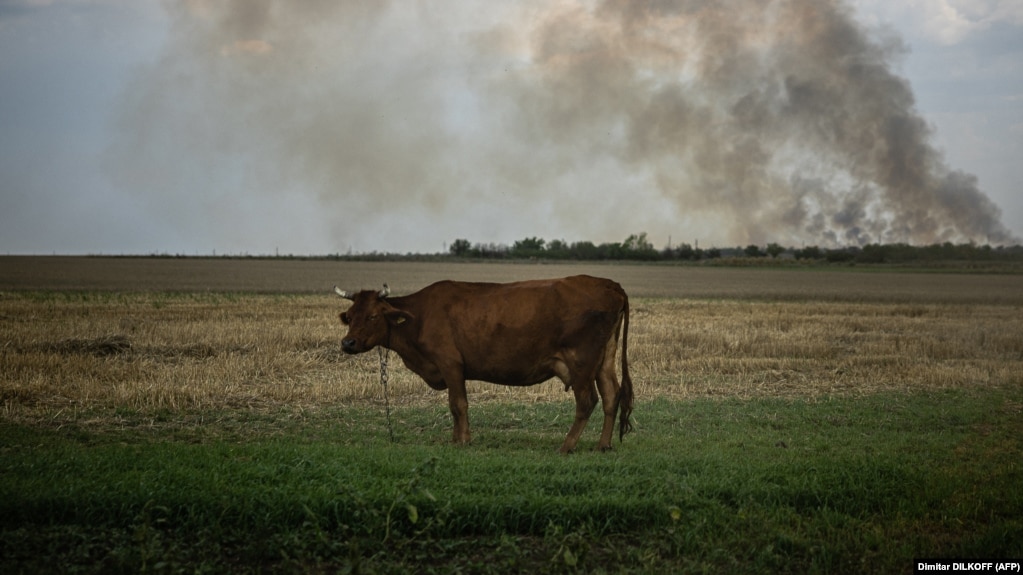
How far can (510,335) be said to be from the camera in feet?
38.6

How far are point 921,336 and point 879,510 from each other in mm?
21235

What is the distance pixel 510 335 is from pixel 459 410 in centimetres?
129

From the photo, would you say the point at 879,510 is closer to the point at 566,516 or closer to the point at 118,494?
the point at 566,516

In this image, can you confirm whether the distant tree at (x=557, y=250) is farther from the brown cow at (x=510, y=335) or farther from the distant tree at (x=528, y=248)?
the brown cow at (x=510, y=335)

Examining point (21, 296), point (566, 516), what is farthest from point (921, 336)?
point (21, 296)

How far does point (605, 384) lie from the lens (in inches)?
468

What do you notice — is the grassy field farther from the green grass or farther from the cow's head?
the cow's head

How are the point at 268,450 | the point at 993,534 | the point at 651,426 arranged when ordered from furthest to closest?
the point at 651,426, the point at 268,450, the point at 993,534

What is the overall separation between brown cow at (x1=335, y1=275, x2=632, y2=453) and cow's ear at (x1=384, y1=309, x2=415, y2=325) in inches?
0.6

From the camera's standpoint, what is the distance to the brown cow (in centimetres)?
1160

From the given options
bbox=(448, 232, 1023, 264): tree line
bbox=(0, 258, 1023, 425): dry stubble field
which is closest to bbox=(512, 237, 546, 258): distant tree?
bbox=(448, 232, 1023, 264): tree line

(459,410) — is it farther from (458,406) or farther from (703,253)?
(703,253)

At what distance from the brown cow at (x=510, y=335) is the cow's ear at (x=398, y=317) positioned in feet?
0.05

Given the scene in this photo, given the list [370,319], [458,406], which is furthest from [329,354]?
[458,406]
